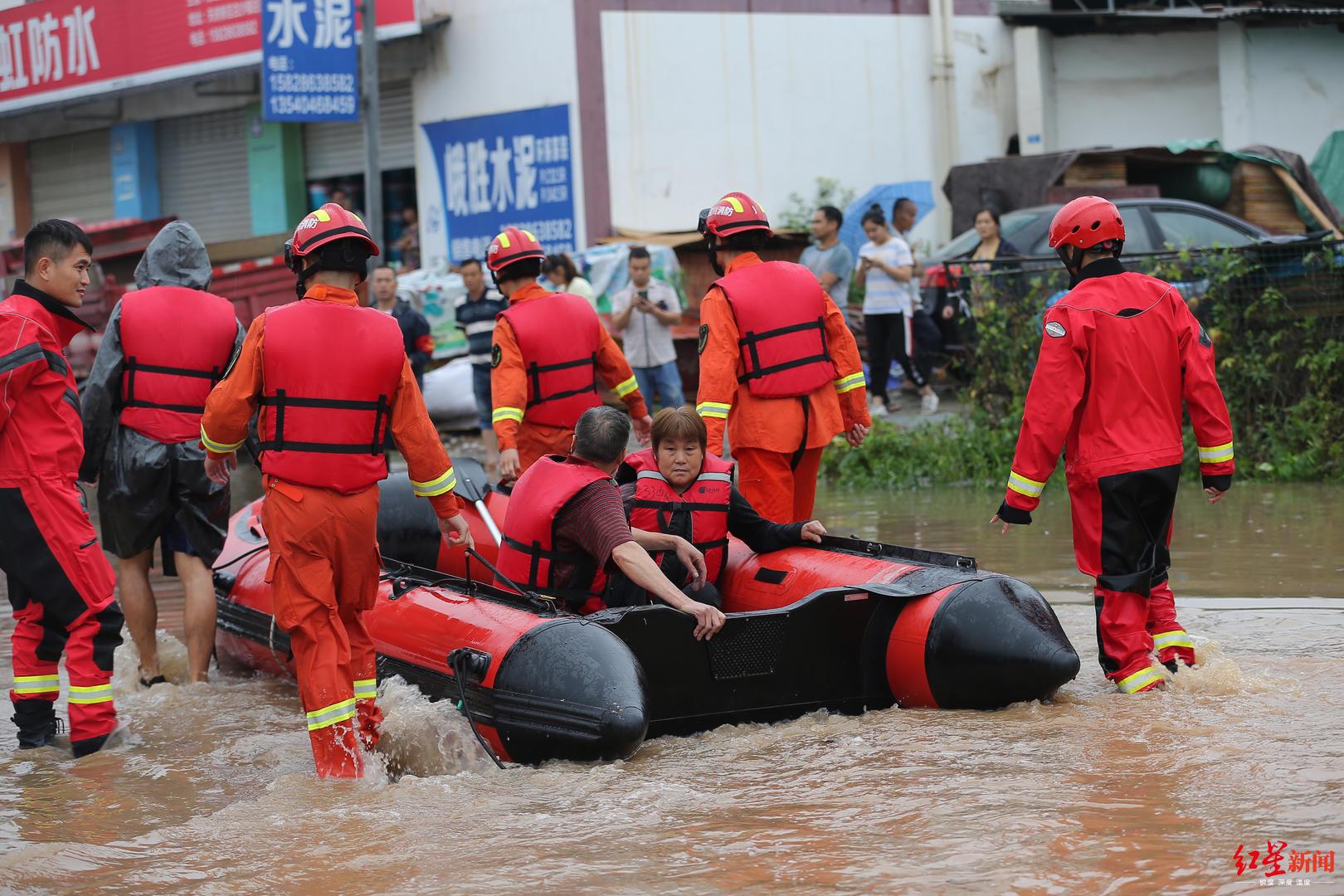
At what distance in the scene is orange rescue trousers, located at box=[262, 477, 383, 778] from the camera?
532 centimetres

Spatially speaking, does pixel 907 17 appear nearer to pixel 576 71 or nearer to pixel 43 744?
pixel 576 71

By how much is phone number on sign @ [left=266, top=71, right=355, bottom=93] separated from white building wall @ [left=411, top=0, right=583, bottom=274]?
2197 millimetres

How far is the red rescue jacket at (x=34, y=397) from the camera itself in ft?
18.9

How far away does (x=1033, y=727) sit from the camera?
552 centimetres

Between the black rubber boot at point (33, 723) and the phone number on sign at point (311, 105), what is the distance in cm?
1046

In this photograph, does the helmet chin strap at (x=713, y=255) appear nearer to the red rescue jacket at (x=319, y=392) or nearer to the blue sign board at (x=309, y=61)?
the red rescue jacket at (x=319, y=392)

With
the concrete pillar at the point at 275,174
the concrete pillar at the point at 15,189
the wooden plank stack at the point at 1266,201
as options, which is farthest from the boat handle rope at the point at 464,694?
the concrete pillar at the point at 15,189

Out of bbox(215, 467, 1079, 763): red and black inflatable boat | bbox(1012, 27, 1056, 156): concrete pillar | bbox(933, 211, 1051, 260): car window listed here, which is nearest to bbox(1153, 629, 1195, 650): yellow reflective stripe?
bbox(215, 467, 1079, 763): red and black inflatable boat

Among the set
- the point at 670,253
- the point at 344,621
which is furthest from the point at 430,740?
the point at 670,253

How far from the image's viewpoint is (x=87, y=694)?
19.6 feet

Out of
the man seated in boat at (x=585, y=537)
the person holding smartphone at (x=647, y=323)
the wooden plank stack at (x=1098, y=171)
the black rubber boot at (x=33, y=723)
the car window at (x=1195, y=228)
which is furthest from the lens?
the wooden plank stack at (x=1098, y=171)

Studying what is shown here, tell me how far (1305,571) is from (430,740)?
15.1 ft

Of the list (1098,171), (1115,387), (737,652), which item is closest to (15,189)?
(1098,171)

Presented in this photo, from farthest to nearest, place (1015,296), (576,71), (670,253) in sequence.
A: (576,71) < (670,253) < (1015,296)
